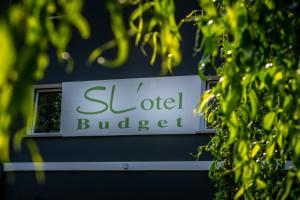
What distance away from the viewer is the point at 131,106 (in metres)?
8.95

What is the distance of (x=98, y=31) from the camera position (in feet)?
29.7

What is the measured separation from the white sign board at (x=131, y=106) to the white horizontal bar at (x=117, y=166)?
40 centimetres

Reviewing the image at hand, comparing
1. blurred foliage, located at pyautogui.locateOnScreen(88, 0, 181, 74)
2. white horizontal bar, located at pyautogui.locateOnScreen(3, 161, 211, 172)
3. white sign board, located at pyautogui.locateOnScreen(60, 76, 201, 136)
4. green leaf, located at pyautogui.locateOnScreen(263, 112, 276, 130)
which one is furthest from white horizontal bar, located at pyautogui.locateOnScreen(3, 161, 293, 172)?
blurred foliage, located at pyautogui.locateOnScreen(88, 0, 181, 74)

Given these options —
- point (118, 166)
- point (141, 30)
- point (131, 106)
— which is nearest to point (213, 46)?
point (141, 30)

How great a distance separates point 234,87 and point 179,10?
24.2 feet

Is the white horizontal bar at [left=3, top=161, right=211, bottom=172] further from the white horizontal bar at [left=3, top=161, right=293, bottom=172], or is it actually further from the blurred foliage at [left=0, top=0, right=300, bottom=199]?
the blurred foliage at [left=0, top=0, right=300, bottom=199]

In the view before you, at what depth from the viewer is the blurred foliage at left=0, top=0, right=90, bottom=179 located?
81 centimetres

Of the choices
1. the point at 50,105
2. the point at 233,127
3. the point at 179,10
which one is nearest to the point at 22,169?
the point at 50,105

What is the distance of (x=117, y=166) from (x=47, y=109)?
145 centimetres

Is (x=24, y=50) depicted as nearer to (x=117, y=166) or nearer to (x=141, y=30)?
(x=141, y=30)

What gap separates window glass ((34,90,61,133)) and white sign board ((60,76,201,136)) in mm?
183

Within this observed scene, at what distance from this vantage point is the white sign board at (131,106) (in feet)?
28.4

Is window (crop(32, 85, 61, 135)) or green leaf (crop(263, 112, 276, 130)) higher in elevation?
window (crop(32, 85, 61, 135))

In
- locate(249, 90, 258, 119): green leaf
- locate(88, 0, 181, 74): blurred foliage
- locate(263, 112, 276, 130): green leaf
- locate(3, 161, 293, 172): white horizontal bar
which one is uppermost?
locate(88, 0, 181, 74): blurred foliage
